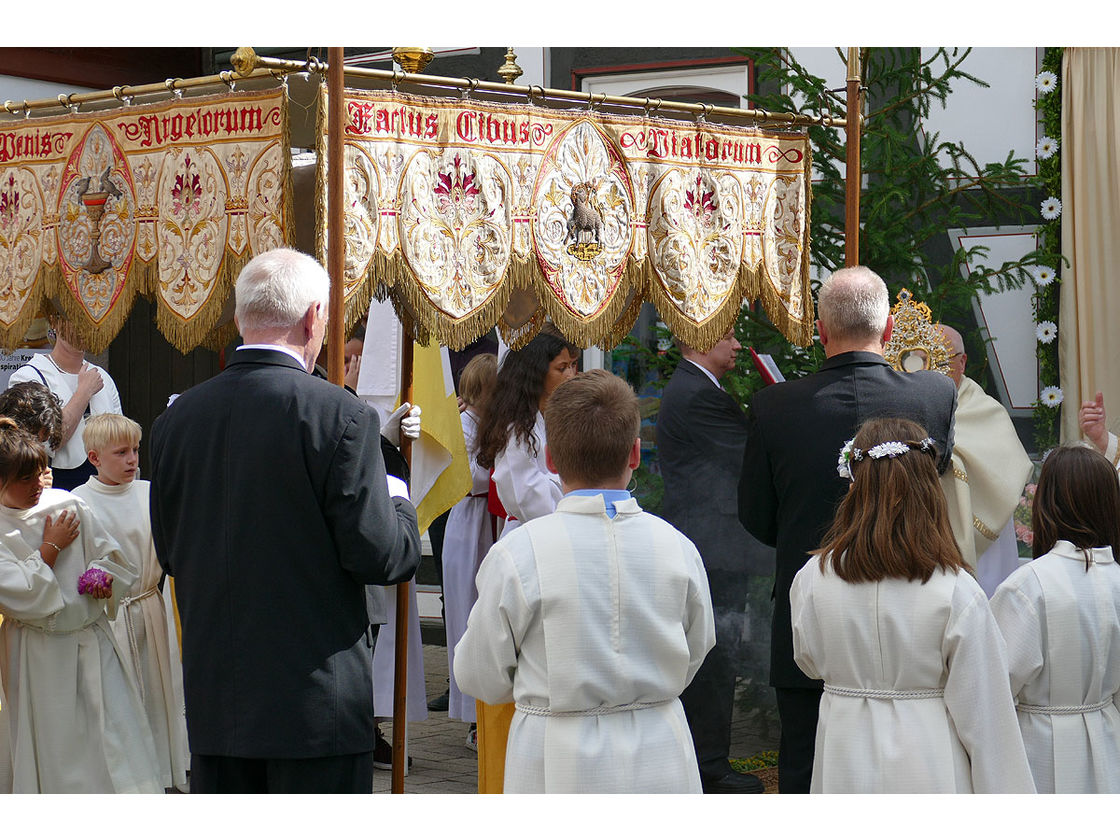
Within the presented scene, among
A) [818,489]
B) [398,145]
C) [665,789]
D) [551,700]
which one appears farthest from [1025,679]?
[398,145]

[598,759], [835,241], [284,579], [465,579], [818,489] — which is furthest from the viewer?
[835,241]

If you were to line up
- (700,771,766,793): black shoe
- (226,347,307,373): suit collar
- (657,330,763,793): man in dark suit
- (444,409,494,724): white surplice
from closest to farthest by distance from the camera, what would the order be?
1. (226,347,307,373): suit collar
2. (700,771,766,793): black shoe
3. (657,330,763,793): man in dark suit
4. (444,409,494,724): white surplice

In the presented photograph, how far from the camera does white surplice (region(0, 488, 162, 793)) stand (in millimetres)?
4688

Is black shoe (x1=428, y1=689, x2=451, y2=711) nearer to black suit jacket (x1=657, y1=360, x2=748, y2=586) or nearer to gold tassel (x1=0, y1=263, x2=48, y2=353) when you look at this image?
black suit jacket (x1=657, y1=360, x2=748, y2=586)

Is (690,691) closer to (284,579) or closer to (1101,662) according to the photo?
(1101,662)

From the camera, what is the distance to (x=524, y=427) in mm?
5547

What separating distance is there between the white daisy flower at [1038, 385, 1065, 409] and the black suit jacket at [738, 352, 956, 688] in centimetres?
369

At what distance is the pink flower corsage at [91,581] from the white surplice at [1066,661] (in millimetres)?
2947

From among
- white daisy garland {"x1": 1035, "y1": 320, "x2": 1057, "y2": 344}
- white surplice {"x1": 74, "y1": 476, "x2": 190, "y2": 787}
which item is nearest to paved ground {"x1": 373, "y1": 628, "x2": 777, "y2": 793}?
white surplice {"x1": 74, "y1": 476, "x2": 190, "y2": 787}

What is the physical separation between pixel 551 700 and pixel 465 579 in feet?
10.6

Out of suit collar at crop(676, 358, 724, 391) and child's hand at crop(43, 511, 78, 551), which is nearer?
child's hand at crop(43, 511, 78, 551)

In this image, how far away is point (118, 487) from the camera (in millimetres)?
5223

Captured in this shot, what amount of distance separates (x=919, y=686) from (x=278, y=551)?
1.57 meters

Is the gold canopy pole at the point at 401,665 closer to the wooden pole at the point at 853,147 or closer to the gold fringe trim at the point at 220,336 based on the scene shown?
the gold fringe trim at the point at 220,336
